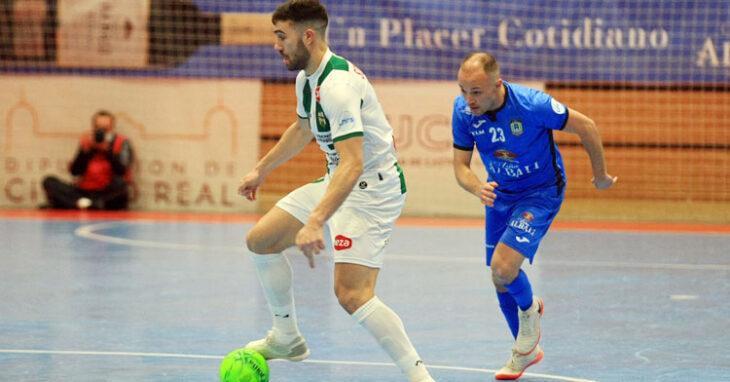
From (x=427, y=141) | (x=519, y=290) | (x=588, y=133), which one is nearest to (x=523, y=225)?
(x=519, y=290)

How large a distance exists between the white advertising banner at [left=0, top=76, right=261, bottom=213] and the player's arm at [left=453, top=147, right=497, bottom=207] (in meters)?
10.3

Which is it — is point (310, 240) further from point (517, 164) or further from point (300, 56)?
point (517, 164)

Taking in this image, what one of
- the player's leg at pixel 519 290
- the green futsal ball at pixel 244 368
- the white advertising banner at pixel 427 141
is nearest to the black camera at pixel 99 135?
the white advertising banner at pixel 427 141

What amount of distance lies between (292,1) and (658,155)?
12.5m

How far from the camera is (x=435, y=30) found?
15750 millimetres

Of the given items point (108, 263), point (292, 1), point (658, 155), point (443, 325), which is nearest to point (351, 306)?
point (292, 1)

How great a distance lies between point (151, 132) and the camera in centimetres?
1628

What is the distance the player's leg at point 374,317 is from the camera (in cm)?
491

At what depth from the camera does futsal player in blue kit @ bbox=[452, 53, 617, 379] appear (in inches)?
226

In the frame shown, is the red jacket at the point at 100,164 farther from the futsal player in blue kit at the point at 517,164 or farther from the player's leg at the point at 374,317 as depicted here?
the player's leg at the point at 374,317

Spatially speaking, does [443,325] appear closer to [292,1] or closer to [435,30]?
[292,1]

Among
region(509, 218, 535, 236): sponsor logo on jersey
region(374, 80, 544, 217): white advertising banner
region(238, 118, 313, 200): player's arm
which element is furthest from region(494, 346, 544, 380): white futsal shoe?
region(374, 80, 544, 217): white advertising banner

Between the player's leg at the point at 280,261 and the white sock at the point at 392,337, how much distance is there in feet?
2.58

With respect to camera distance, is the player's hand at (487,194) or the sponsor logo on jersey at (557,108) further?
the sponsor logo on jersey at (557,108)
